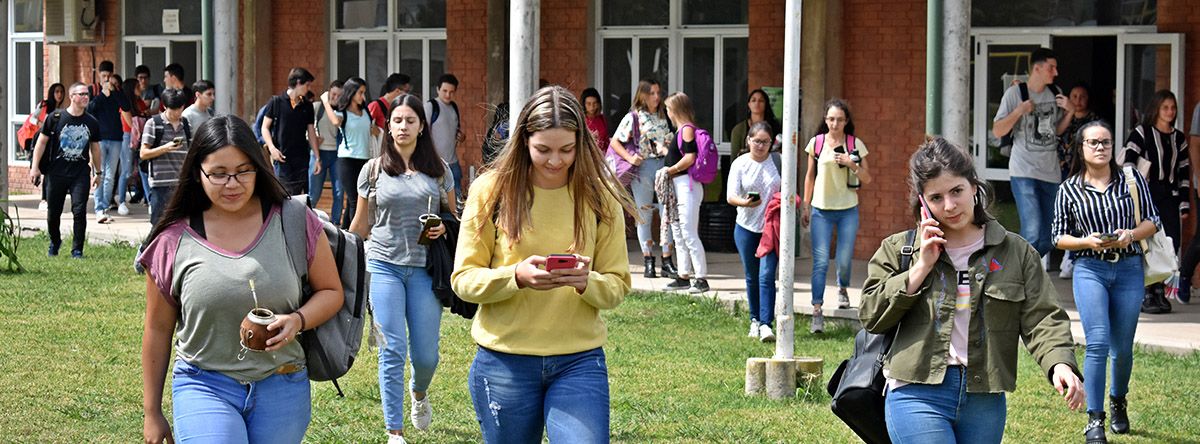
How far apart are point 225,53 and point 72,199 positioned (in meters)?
2.04

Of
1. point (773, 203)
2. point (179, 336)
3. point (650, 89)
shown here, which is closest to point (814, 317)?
point (773, 203)

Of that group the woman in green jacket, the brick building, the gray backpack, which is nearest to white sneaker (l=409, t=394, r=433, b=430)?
the gray backpack

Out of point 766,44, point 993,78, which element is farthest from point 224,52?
point 993,78

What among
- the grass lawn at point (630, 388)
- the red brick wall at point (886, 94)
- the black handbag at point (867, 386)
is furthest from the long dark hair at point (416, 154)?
the red brick wall at point (886, 94)

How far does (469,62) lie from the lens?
1805 centimetres

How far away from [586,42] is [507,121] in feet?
8.22

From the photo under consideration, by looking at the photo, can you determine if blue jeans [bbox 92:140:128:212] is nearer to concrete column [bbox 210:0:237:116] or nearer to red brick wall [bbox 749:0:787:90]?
concrete column [bbox 210:0:237:116]

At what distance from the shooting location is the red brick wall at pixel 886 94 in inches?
597

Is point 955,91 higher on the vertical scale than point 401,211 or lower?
higher

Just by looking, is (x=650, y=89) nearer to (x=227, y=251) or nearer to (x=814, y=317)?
(x=814, y=317)

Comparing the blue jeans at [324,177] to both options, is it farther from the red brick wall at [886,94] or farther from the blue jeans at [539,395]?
the blue jeans at [539,395]

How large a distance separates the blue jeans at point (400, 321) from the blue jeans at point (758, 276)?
3.86m

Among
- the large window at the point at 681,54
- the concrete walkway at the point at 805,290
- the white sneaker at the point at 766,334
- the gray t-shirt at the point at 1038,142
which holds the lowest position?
the white sneaker at the point at 766,334

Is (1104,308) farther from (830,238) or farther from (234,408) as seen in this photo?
(234,408)
